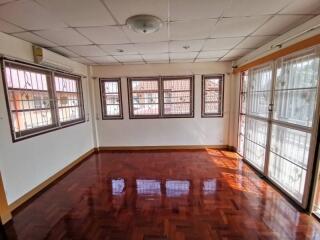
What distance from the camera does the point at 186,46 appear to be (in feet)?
9.75

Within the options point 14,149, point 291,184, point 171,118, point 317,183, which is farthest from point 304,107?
point 14,149

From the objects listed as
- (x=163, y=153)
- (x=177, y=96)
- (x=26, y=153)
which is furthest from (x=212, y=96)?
(x=26, y=153)

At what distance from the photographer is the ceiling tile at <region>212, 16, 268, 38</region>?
78.6 inches

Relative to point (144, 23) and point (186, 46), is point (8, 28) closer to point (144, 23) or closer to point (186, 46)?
point (144, 23)

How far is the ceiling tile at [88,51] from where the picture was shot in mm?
2891

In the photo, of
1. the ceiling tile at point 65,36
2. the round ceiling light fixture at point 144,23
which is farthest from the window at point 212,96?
the ceiling tile at point 65,36

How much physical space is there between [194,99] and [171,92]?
2.11 ft

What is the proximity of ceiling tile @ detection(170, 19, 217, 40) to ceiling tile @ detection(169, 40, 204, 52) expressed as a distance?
18cm

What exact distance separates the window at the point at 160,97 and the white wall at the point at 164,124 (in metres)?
0.14

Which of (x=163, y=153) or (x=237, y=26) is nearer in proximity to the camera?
(x=237, y=26)

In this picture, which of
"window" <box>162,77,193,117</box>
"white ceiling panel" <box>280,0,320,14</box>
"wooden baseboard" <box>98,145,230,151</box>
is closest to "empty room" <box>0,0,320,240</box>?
"white ceiling panel" <box>280,0,320,14</box>

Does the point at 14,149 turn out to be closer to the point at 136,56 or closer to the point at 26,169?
the point at 26,169

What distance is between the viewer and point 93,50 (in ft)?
10.1

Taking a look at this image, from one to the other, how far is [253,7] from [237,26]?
475mm
